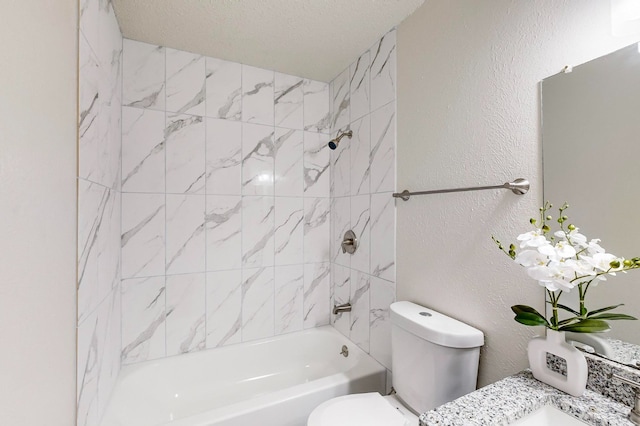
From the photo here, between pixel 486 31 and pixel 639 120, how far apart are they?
0.64 m

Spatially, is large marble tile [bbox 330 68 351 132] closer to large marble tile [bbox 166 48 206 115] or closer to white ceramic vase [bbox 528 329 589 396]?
large marble tile [bbox 166 48 206 115]

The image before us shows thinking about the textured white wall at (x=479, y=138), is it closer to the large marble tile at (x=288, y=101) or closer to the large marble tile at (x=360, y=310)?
the large marble tile at (x=360, y=310)

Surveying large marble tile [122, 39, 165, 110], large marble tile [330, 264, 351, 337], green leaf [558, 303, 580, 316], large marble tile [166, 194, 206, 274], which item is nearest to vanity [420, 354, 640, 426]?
green leaf [558, 303, 580, 316]

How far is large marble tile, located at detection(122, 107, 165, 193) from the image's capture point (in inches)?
67.6

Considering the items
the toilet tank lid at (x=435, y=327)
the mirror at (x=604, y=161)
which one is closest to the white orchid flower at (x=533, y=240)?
the mirror at (x=604, y=161)

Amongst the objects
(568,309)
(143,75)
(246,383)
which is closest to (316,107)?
(143,75)

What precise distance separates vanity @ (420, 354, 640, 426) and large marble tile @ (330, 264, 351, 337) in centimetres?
127

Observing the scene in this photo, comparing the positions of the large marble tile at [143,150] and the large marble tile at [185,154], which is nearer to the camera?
the large marble tile at [143,150]

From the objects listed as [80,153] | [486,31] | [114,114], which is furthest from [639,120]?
[114,114]

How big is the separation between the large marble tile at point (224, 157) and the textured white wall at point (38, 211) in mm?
983

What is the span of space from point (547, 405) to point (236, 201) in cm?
183

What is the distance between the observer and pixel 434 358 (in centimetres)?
113

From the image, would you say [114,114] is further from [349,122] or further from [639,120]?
[639,120]

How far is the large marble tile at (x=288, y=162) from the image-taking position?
2125 millimetres
